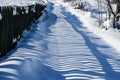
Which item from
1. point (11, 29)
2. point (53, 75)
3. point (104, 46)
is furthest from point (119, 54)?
point (53, 75)

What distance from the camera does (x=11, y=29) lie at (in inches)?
412

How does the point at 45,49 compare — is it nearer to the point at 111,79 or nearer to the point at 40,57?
the point at 40,57

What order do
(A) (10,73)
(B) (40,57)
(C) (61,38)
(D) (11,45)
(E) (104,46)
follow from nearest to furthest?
(A) (10,73), (B) (40,57), (D) (11,45), (E) (104,46), (C) (61,38)

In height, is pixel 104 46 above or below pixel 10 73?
below

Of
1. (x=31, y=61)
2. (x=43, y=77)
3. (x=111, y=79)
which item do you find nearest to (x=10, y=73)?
(x=43, y=77)

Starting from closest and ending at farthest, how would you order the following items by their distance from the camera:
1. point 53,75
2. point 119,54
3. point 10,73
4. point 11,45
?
point 10,73
point 53,75
point 11,45
point 119,54

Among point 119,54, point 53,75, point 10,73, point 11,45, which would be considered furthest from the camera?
point 119,54

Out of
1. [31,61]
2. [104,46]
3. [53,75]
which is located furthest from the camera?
[104,46]

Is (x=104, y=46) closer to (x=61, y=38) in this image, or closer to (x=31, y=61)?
(x=61, y=38)

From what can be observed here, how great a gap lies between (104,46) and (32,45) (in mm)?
3056

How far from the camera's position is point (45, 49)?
10617 mm

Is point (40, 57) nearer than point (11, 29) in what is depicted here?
Yes

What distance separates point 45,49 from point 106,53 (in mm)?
1959

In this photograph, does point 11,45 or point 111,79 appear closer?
point 111,79
